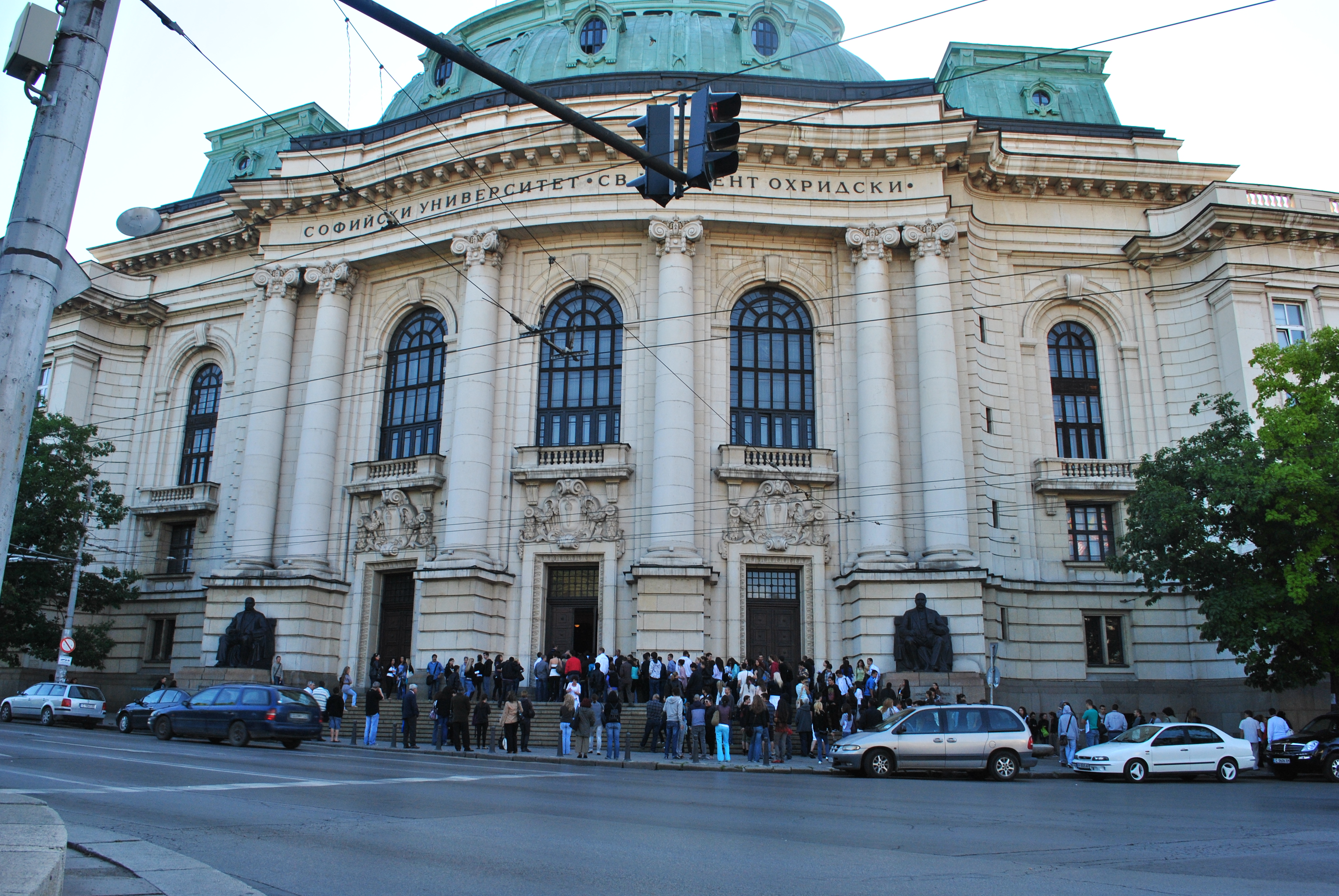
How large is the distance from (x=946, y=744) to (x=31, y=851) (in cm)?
1743

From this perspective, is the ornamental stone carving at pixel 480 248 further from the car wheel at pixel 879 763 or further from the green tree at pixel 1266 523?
the car wheel at pixel 879 763

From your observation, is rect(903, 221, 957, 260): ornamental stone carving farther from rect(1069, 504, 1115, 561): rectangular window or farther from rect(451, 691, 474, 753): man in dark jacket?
rect(451, 691, 474, 753): man in dark jacket

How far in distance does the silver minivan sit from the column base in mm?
10193

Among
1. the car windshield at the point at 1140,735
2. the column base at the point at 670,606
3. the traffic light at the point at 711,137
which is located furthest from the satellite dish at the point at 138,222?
the column base at the point at 670,606

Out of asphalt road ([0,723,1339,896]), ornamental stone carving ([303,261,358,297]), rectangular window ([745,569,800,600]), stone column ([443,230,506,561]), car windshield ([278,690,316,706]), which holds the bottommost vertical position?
asphalt road ([0,723,1339,896])

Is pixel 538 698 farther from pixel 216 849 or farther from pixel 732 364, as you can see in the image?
pixel 216 849

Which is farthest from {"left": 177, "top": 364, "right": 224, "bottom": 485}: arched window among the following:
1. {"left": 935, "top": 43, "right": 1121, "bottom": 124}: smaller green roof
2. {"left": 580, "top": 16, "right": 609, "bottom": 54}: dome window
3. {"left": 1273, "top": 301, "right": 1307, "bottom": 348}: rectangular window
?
{"left": 1273, "top": 301, "right": 1307, "bottom": 348}: rectangular window

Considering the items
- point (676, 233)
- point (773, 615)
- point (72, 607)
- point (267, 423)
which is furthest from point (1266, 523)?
point (72, 607)

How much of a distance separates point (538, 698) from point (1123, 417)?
70.9 ft

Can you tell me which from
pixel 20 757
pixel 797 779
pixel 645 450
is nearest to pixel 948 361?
pixel 645 450

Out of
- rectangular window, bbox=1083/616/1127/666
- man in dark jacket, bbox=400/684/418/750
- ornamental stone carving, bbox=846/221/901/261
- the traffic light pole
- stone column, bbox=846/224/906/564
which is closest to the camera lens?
the traffic light pole

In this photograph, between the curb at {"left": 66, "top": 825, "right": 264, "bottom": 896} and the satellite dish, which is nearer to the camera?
the curb at {"left": 66, "top": 825, "right": 264, "bottom": 896}

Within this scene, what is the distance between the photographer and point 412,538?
1339 inches

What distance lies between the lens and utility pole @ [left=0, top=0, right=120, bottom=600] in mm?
6570
